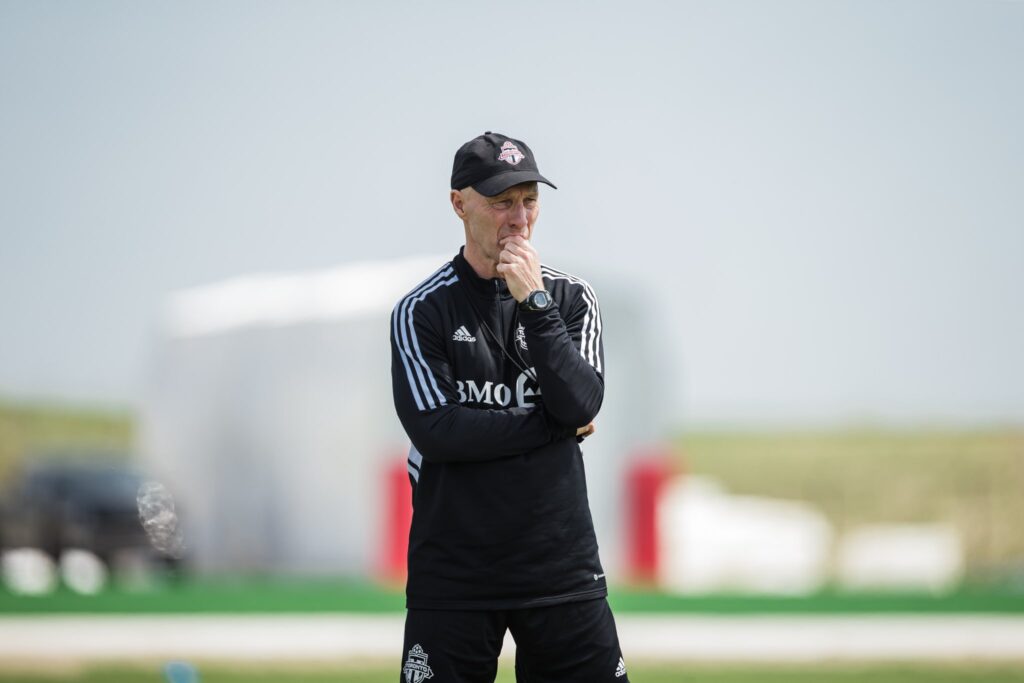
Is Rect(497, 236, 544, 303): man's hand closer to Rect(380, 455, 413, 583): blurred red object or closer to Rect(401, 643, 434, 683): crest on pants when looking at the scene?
Rect(401, 643, 434, 683): crest on pants

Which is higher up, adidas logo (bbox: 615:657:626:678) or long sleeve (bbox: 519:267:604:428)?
long sleeve (bbox: 519:267:604:428)

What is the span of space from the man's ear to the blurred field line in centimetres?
574

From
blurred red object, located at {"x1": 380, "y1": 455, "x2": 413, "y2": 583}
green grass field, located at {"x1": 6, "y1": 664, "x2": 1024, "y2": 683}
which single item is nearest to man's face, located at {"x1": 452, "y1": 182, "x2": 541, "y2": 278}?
green grass field, located at {"x1": 6, "y1": 664, "x2": 1024, "y2": 683}

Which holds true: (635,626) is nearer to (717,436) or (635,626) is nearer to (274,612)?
(274,612)

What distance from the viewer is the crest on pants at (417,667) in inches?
149

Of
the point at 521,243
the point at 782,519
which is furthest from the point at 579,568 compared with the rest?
the point at 782,519

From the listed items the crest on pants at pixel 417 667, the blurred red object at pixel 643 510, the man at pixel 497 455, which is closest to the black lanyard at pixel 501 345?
the man at pixel 497 455

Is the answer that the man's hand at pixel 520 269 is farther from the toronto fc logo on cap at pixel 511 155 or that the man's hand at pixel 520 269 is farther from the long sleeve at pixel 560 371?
the toronto fc logo on cap at pixel 511 155

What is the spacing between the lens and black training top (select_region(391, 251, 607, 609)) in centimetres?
377

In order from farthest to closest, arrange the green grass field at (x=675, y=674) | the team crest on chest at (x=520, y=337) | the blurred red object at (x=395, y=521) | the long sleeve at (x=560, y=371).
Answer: the blurred red object at (x=395, y=521)
the green grass field at (x=675, y=674)
the team crest on chest at (x=520, y=337)
the long sleeve at (x=560, y=371)

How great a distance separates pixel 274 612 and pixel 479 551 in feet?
28.4

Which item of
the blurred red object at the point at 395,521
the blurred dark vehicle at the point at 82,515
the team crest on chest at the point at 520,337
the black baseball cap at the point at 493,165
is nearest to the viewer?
the black baseball cap at the point at 493,165

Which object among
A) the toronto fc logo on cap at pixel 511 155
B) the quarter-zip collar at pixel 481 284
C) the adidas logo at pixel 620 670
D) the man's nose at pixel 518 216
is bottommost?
the adidas logo at pixel 620 670

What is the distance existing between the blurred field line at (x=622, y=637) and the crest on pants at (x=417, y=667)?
18.0 feet
